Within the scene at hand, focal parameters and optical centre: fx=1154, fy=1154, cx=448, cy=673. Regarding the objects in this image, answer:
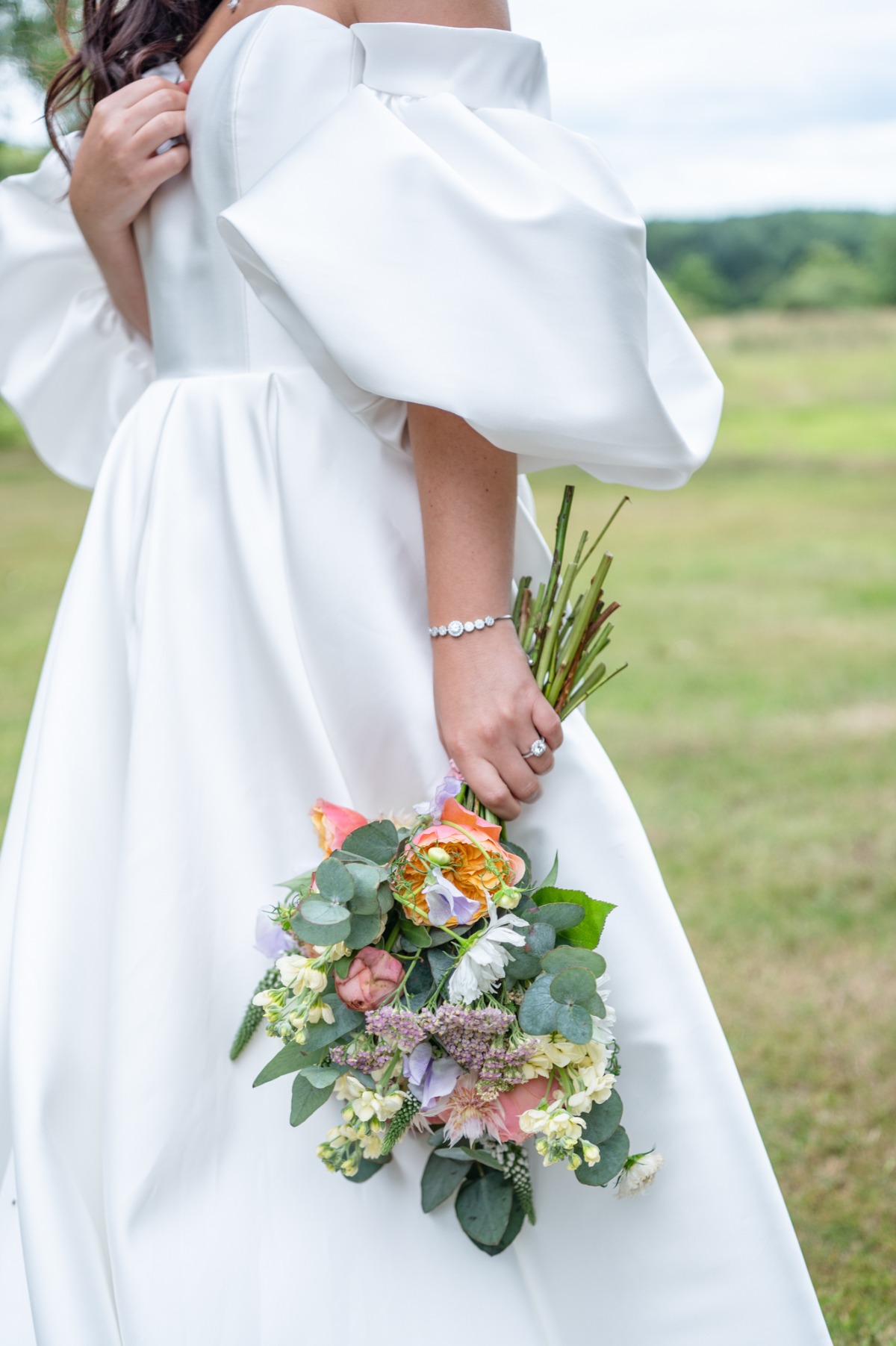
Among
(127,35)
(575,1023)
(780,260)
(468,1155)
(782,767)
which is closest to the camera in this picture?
(575,1023)

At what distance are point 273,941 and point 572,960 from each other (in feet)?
1.06

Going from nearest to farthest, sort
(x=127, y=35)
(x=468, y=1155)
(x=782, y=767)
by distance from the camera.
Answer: (x=468, y=1155)
(x=127, y=35)
(x=782, y=767)

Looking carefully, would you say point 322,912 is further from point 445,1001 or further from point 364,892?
Answer: point 445,1001

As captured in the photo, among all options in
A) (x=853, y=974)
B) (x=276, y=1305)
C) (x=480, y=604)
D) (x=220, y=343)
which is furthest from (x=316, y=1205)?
(x=853, y=974)

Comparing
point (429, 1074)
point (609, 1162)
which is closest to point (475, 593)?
point (429, 1074)

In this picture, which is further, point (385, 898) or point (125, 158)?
point (125, 158)

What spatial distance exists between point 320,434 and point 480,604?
29 cm

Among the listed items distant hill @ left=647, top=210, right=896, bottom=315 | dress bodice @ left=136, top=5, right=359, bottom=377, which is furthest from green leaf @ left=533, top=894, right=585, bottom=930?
distant hill @ left=647, top=210, right=896, bottom=315

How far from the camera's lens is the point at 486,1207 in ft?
4.16

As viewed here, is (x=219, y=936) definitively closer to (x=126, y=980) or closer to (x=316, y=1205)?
(x=126, y=980)

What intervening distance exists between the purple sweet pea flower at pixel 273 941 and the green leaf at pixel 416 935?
0.39ft

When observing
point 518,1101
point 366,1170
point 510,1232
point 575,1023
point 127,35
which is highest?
point 127,35

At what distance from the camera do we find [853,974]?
9.91 feet

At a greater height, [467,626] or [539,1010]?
[467,626]
